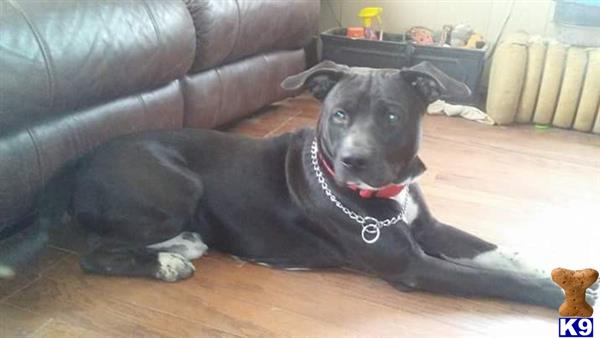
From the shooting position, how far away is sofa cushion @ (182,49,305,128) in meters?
2.58

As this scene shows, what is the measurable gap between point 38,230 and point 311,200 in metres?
0.83

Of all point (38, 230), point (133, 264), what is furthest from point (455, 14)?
Result: point (38, 230)

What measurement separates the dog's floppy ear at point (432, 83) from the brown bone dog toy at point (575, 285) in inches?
21.6

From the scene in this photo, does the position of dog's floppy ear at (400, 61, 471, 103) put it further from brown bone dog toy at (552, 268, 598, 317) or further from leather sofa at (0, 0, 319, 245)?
leather sofa at (0, 0, 319, 245)

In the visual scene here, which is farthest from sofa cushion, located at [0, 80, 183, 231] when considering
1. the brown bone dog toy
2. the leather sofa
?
the brown bone dog toy

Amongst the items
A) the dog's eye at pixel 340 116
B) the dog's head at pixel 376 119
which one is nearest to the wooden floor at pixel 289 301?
A: the dog's head at pixel 376 119

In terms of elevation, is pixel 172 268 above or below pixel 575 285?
below

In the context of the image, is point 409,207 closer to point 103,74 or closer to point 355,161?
point 355,161

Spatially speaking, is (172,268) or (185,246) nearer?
(172,268)

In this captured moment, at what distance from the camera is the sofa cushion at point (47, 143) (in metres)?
1.64

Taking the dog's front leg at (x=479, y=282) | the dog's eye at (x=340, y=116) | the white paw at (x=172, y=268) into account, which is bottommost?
the white paw at (x=172, y=268)

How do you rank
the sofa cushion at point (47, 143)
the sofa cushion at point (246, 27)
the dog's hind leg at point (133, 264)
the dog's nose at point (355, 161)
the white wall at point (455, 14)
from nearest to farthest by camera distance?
the dog's nose at point (355, 161) < the sofa cushion at point (47, 143) < the dog's hind leg at point (133, 264) < the sofa cushion at point (246, 27) < the white wall at point (455, 14)

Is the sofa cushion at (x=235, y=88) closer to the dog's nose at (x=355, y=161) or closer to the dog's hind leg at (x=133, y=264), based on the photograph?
the dog's hind leg at (x=133, y=264)

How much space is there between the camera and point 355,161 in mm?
1544
